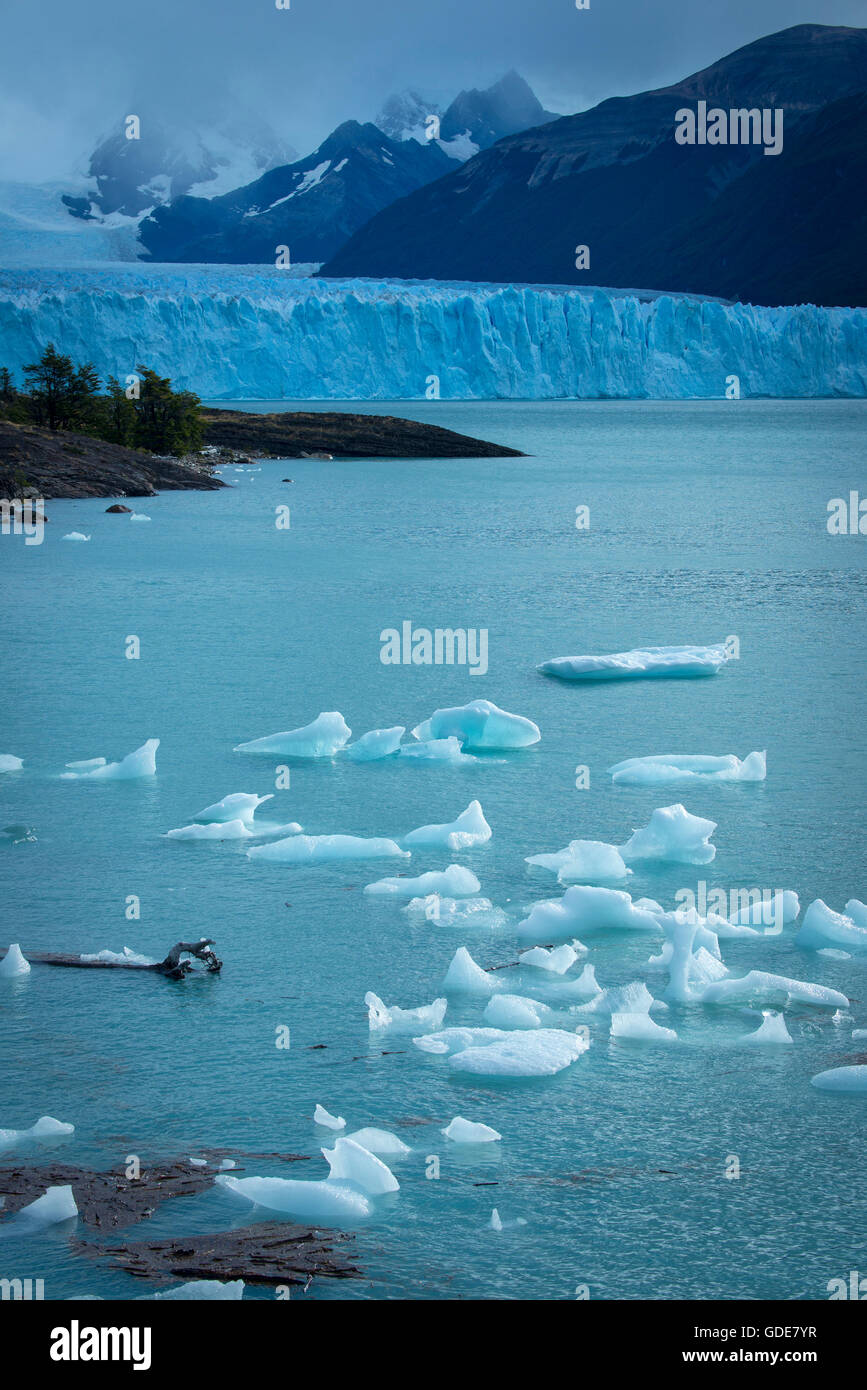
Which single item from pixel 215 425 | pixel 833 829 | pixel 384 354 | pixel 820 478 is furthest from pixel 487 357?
pixel 833 829

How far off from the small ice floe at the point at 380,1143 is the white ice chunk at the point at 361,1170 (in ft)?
0.59

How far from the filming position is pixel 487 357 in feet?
181

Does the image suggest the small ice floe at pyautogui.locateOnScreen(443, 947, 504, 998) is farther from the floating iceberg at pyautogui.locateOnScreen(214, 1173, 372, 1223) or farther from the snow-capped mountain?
the snow-capped mountain

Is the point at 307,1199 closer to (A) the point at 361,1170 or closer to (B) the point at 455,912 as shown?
(A) the point at 361,1170

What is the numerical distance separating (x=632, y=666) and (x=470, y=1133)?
7.29m

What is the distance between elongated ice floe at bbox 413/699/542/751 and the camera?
9156 millimetres

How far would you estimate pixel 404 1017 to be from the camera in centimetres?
525

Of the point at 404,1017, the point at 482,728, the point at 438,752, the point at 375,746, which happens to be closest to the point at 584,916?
the point at 404,1017

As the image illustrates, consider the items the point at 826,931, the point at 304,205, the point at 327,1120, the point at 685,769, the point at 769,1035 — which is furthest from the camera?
the point at 304,205

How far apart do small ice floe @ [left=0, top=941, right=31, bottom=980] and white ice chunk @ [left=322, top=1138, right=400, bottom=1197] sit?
194 cm

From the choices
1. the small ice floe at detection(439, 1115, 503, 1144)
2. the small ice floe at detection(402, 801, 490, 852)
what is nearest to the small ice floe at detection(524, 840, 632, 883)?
the small ice floe at detection(402, 801, 490, 852)

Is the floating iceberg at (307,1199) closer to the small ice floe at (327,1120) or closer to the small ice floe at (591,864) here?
the small ice floe at (327,1120)
